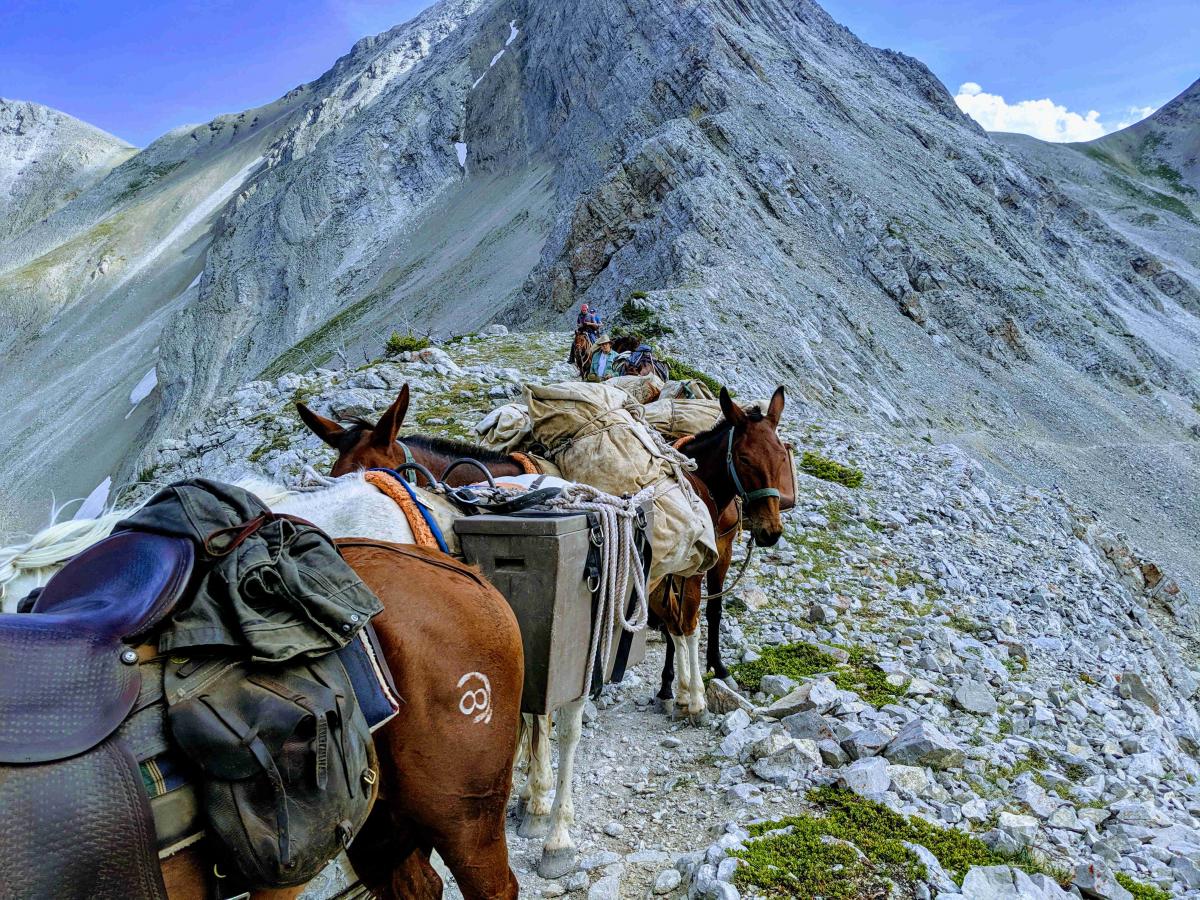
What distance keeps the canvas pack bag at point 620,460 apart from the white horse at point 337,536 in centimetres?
114

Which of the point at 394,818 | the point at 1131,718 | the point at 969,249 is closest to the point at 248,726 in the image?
the point at 394,818

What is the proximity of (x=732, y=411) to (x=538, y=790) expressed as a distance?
3101 millimetres

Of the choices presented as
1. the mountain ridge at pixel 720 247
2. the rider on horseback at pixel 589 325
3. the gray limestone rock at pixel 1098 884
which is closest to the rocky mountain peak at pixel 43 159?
the mountain ridge at pixel 720 247

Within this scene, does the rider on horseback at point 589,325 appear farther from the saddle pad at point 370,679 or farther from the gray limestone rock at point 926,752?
the saddle pad at point 370,679

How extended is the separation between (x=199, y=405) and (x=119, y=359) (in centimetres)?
2232

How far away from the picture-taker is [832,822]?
367 cm

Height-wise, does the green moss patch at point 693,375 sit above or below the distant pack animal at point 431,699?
above

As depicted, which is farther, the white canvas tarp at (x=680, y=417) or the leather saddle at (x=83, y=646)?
the white canvas tarp at (x=680, y=417)

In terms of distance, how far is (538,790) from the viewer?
413cm

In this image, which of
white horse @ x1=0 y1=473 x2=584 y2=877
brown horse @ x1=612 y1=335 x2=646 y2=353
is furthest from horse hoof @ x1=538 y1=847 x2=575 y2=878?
brown horse @ x1=612 y1=335 x2=646 y2=353

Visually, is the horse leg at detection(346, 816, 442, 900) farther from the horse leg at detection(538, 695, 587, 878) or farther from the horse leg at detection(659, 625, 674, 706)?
the horse leg at detection(659, 625, 674, 706)

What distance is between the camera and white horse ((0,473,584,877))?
2088 mm

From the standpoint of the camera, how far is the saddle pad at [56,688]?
1.37m

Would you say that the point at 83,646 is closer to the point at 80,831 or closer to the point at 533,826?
the point at 80,831
